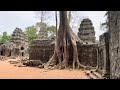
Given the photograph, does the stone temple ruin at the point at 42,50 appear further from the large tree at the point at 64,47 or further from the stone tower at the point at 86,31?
Result: the stone tower at the point at 86,31

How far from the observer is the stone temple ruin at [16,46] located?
27.8 m

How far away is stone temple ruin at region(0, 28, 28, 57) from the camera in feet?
91.4

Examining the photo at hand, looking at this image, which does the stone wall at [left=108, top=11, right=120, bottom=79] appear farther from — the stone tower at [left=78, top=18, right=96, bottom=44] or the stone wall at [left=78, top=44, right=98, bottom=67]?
the stone tower at [left=78, top=18, right=96, bottom=44]

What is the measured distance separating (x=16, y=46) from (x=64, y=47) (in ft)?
56.4

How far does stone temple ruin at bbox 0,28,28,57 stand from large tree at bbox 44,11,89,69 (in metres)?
15.1

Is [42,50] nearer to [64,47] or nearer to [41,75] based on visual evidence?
[64,47]

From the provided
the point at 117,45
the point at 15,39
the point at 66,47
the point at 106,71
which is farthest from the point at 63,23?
the point at 15,39

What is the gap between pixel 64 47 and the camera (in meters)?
13.6

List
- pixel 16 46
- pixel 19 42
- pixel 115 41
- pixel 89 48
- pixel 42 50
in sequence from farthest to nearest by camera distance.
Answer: pixel 19 42 < pixel 16 46 < pixel 42 50 < pixel 89 48 < pixel 115 41

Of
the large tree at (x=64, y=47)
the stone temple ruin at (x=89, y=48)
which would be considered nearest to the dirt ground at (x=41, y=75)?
the stone temple ruin at (x=89, y=48)

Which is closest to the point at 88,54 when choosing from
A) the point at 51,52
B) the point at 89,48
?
the point at 89,48

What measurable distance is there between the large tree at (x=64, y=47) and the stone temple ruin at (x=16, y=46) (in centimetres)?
1509

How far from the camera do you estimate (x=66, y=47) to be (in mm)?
13828
